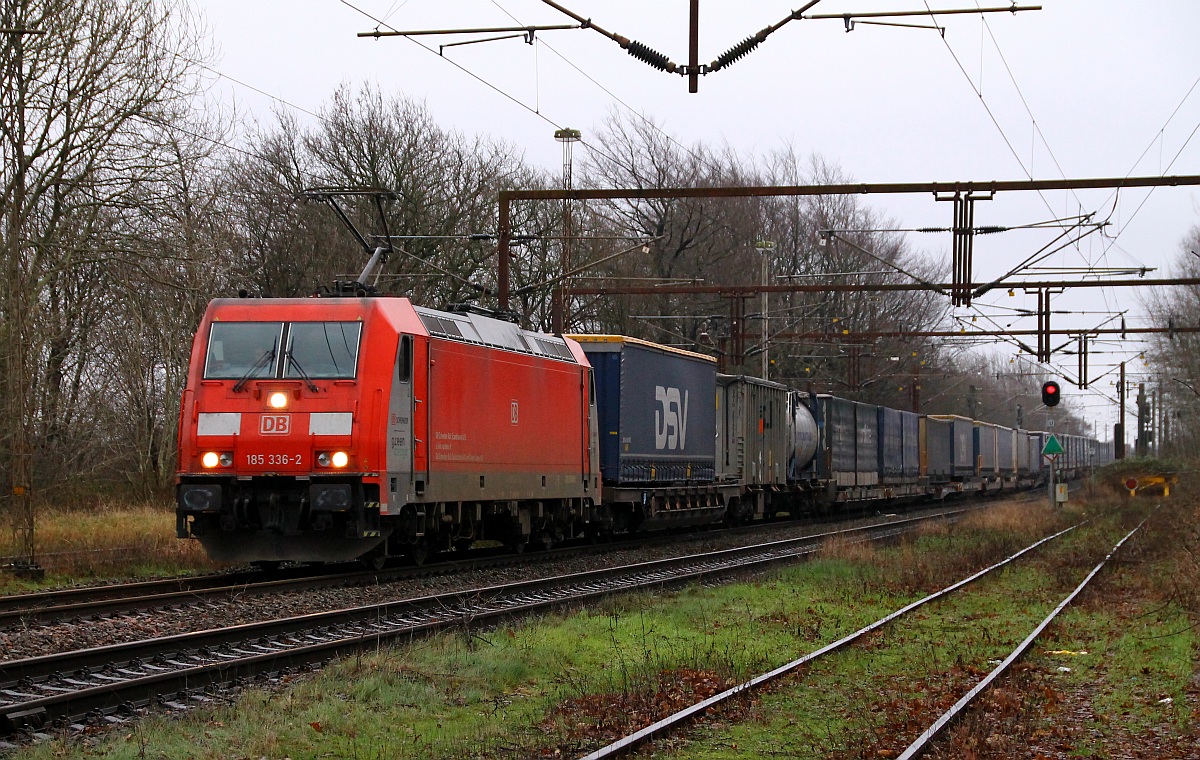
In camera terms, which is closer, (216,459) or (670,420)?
(216,459)

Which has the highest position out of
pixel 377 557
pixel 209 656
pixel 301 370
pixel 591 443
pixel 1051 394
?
pixel 1051 394

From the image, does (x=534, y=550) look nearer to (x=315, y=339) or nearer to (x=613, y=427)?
(x=613, y=427)

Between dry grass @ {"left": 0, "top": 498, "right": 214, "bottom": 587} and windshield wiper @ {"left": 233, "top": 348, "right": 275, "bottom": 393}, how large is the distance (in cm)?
321

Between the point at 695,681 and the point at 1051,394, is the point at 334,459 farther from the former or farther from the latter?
the point at 1051,394

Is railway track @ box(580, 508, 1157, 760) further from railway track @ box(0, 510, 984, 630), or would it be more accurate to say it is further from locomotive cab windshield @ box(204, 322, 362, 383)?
locomotive cab windshield @ box(204, 322, 362, 383)

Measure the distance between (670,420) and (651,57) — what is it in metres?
10.2

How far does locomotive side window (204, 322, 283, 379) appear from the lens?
15031 mm

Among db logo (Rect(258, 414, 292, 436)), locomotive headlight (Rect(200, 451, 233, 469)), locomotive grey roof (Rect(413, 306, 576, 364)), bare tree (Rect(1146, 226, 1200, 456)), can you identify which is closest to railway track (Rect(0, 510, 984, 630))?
locomotive headlight (Rect(200, 451, 233, 469))

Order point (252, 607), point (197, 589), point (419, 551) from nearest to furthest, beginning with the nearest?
point (252, 607)
point (197, 589)
point (419, 551)

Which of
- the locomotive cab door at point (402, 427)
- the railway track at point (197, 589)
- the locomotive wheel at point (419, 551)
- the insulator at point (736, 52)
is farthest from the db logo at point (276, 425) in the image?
the insulator at point (736, 52)

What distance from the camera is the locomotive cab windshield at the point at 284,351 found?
14.9 metres

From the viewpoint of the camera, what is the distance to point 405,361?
1511 centimetres

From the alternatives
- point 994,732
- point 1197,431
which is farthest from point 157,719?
point 1197,431

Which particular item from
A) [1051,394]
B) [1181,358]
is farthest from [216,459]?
[1181,358]
